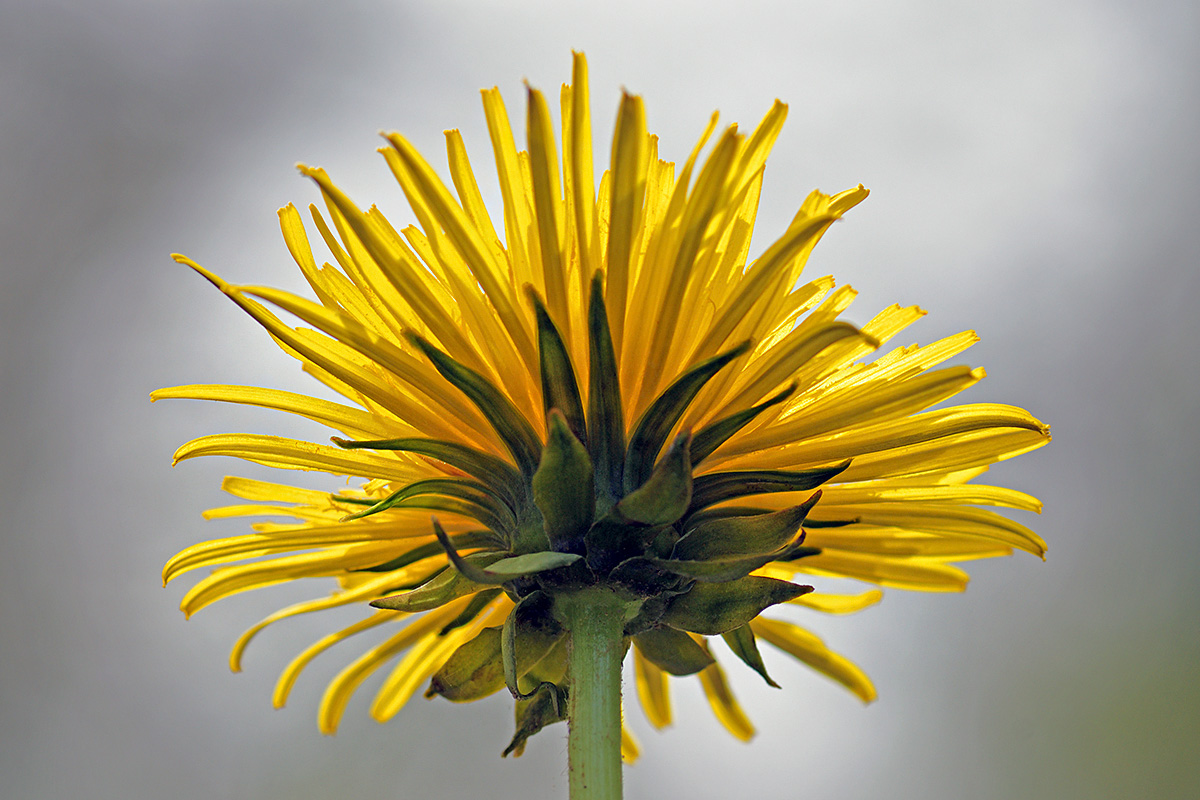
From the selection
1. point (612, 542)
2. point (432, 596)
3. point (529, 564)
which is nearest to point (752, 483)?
point (612, 542)

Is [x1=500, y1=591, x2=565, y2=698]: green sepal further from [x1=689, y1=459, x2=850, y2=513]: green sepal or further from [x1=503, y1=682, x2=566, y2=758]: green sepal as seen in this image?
[x1=689, y1=459, x2=850, y2=513]: green sepal

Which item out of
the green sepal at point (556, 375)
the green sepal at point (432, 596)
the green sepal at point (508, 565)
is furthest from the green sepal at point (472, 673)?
the green sepal at point (556, 375)

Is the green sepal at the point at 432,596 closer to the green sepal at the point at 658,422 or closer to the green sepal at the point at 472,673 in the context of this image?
the green sepal at the point at 472,673

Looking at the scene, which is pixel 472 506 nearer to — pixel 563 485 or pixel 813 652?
pixel 563 485

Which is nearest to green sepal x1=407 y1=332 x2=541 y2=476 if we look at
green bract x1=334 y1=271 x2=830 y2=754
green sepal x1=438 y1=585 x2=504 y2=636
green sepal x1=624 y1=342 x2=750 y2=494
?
green bract x1=334 y1=271 x2=830 y2=754

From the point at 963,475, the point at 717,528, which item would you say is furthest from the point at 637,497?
the point at 963,475

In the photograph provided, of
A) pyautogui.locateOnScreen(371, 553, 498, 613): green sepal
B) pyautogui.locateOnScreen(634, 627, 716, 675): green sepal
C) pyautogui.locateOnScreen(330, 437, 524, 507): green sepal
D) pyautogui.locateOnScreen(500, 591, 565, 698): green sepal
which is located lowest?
pyautogui.locateOnScreen(634, 627, 716, 675): green sepal
